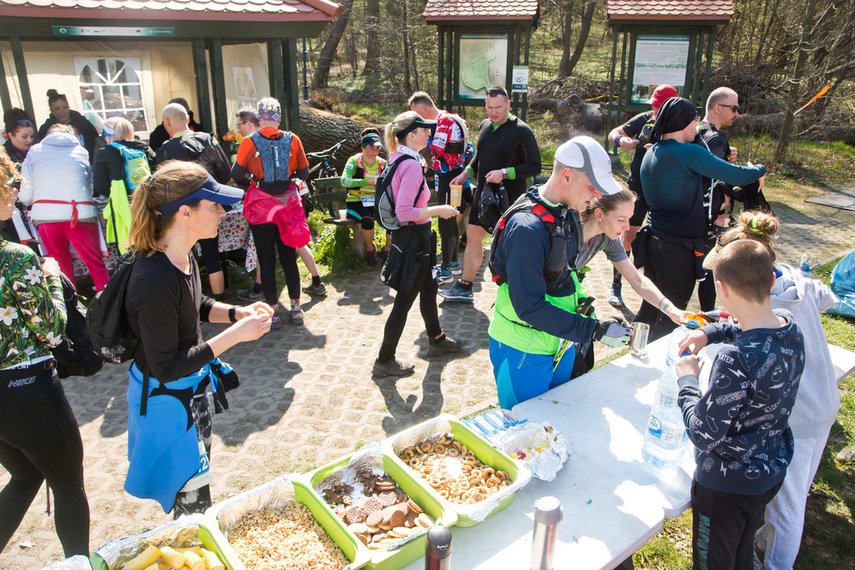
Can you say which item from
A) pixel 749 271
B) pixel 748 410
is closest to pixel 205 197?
pixel 749 271

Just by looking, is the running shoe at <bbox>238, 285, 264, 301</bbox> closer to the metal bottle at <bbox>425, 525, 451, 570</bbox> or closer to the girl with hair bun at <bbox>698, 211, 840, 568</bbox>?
the girl with hair bun at <bbox>698, 211, 840, 568</bbox>

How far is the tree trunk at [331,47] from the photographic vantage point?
20.3m

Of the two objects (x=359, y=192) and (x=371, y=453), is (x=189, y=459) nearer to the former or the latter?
(x=371, y=453)

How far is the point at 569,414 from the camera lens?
8.96 feet

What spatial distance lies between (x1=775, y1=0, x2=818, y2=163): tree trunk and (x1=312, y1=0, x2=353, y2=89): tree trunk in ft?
45.3

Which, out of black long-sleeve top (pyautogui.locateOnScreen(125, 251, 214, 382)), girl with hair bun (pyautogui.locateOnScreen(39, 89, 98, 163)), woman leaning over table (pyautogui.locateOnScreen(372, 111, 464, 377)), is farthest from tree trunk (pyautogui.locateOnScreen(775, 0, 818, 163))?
black long-sleeve top (pyautogui.locateOnScreen(125, 251, 214, 382))

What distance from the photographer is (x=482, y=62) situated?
1043 cm

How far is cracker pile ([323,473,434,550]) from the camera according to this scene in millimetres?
1935

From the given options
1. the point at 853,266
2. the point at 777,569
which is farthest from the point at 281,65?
the point at 777,569

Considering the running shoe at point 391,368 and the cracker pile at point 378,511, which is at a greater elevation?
the cracker pile at point 378,511

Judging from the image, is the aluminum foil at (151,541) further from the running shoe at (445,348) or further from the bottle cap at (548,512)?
the running shoe at (445,348)

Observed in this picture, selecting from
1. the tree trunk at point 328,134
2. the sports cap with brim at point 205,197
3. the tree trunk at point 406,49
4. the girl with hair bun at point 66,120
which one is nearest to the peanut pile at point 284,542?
the sports cap with brim at point 205,197

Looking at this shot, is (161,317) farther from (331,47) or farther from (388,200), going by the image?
(331,47)

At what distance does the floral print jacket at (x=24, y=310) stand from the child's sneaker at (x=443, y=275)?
458cm
